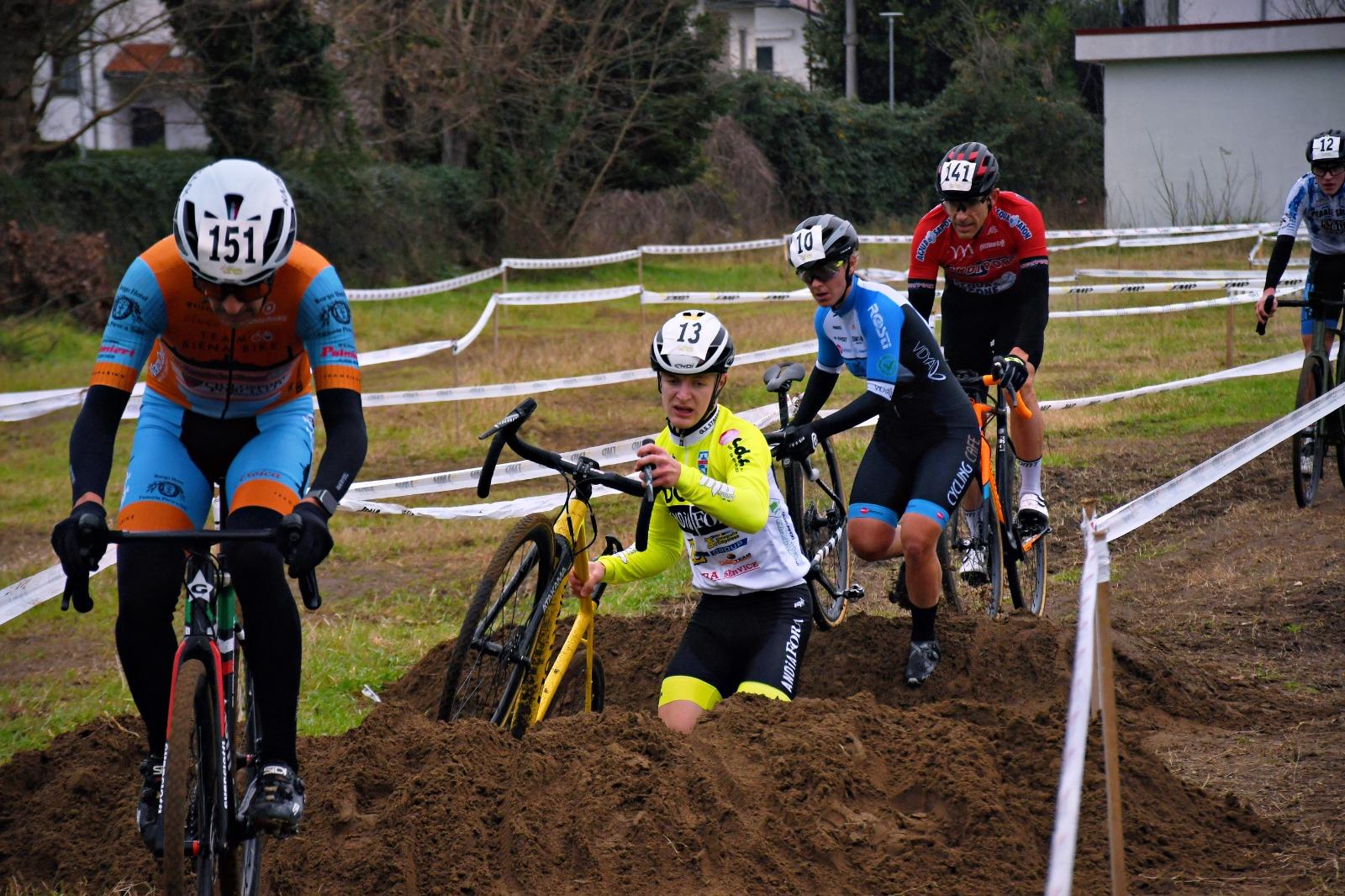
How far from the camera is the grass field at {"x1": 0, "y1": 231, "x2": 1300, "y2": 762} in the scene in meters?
7.44

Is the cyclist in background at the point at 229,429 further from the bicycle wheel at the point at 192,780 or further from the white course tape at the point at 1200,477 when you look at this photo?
the white course tape at the point at 1200,477

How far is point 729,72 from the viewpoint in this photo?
41719mm

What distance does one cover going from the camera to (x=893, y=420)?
22.0 ft

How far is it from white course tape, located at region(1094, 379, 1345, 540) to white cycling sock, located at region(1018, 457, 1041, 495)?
4.29ft

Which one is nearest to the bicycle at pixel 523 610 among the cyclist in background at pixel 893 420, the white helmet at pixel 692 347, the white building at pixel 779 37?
the white helmet at pixel 692 347

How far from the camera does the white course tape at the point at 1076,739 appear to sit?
2920 millimetres

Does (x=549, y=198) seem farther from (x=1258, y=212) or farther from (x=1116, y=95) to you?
(x=1258, y=212)

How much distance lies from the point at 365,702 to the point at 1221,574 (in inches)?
199

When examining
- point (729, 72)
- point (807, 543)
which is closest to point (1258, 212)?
point (729, 72)

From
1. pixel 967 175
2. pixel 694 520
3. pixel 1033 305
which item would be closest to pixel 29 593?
pixel 694 520

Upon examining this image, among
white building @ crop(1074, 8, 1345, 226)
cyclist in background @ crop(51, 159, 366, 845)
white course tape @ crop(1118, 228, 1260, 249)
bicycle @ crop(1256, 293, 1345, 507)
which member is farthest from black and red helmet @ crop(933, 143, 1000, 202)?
white building @ crop(1074, 8, 1345, 226)

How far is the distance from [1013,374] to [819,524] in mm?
1385

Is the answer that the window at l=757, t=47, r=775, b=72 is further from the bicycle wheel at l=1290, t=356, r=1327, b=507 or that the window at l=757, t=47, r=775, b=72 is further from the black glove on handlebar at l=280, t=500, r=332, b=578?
the black glove on handlebar at l=280, t=500, r=332, b=578

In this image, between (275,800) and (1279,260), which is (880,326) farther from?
(1279,260)
